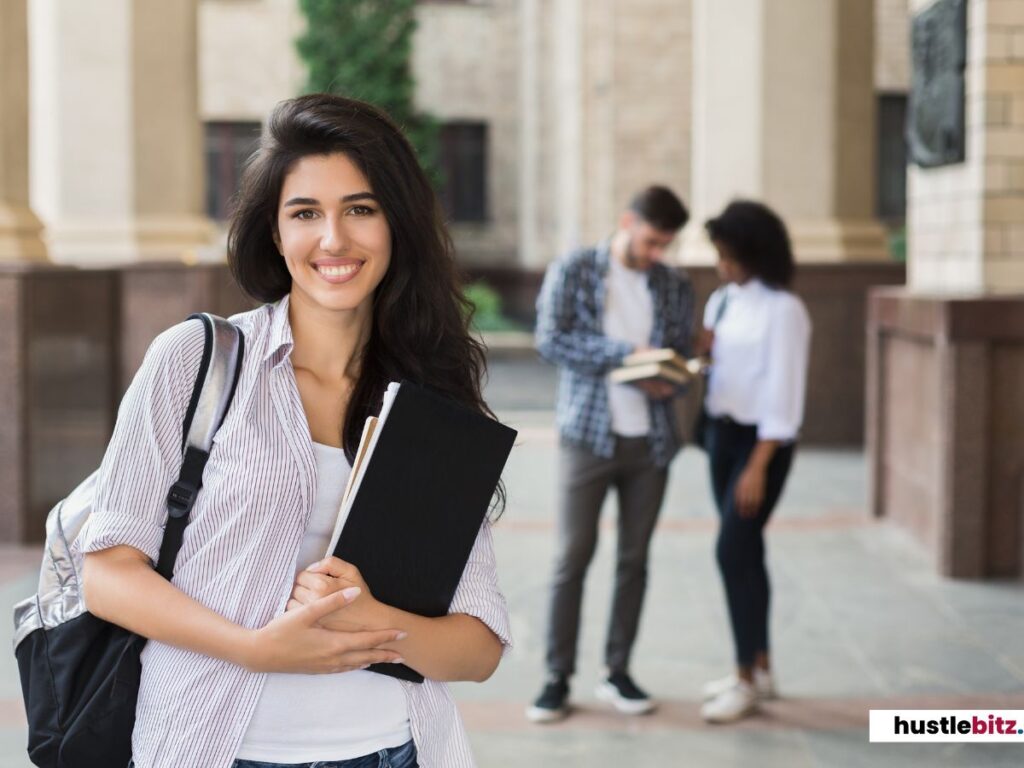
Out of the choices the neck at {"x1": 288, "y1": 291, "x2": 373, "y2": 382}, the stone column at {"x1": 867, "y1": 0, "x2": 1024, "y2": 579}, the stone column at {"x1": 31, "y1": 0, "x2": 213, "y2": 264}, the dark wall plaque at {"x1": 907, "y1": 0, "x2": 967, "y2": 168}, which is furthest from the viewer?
the stone column at {"x1": 31, "y1": 0, "x2": 213, "y2": 264}

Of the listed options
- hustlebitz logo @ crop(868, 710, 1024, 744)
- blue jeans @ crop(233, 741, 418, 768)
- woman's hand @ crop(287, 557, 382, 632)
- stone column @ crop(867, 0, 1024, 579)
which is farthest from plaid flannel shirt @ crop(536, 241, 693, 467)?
woman's hand @ crop(287, 557, 382, 632)

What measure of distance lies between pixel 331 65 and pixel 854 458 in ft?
59.2

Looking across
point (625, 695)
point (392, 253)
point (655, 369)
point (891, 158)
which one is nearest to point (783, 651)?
point (625, 695)

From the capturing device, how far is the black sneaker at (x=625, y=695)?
17.7 feet

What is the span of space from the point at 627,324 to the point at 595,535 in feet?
2.81

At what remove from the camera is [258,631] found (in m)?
1.95

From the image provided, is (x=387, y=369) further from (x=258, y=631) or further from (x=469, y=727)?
(x=469, y=727)

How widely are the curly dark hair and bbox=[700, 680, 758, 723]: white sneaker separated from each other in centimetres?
159

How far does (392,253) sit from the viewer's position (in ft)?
7.49

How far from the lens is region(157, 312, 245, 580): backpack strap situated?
2.02 m

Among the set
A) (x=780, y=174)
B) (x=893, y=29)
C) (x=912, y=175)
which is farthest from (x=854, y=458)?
(x=893, y=29)

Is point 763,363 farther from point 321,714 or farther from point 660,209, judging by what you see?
point 321,714

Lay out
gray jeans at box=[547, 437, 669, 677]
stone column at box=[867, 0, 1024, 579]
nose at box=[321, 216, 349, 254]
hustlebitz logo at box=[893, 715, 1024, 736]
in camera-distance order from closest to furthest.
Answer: nose at box=[321, 216, 349, 254] < hustlebitz logo at box=[893, 715, 1024, 736] < gray jeans at box=[547, 437, 669, 677] < stone column at box=[867, 0, 1024, 579]

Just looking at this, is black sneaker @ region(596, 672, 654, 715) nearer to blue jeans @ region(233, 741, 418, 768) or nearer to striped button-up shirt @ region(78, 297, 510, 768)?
blue jeans @ region(233, 741, 418, 768)
